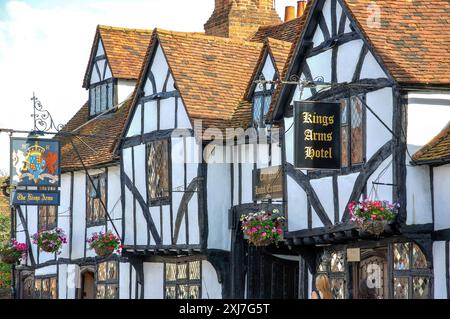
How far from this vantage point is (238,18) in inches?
1326

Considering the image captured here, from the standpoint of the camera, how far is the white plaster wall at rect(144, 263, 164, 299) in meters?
29.5

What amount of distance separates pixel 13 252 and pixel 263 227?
1282 cm

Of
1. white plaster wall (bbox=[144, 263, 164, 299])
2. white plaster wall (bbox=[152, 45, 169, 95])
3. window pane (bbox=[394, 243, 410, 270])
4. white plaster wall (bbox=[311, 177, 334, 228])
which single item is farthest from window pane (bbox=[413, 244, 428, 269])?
white plaster wall (bbox=[144, 263, 164, 299])

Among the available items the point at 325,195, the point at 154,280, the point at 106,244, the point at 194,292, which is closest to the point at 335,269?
the point at 325,195

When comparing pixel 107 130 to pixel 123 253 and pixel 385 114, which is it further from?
pixel 385 114

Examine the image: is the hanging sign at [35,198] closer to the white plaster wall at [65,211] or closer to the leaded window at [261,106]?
the leaded window at [261,106]

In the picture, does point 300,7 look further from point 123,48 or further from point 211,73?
point 211,73

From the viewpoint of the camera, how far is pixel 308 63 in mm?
23609

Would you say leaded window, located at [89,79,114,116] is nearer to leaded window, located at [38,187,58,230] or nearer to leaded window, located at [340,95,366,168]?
leaded window, located at [38,187,58,230]

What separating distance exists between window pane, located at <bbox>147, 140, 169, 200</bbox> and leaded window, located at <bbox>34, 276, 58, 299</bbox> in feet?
22.9

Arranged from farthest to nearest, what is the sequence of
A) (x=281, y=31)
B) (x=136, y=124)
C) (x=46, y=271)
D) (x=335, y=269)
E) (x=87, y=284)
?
1. (x=46, y=271)
2. (x=87, y=284)
3. (x=281, y=31)
4. (x=136, y=124)
5. (x=335, y=269)

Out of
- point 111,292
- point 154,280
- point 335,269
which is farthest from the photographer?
point 111,292

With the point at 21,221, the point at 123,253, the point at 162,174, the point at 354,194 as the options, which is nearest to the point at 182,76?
the point at 162,174

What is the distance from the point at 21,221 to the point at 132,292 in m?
7.35
